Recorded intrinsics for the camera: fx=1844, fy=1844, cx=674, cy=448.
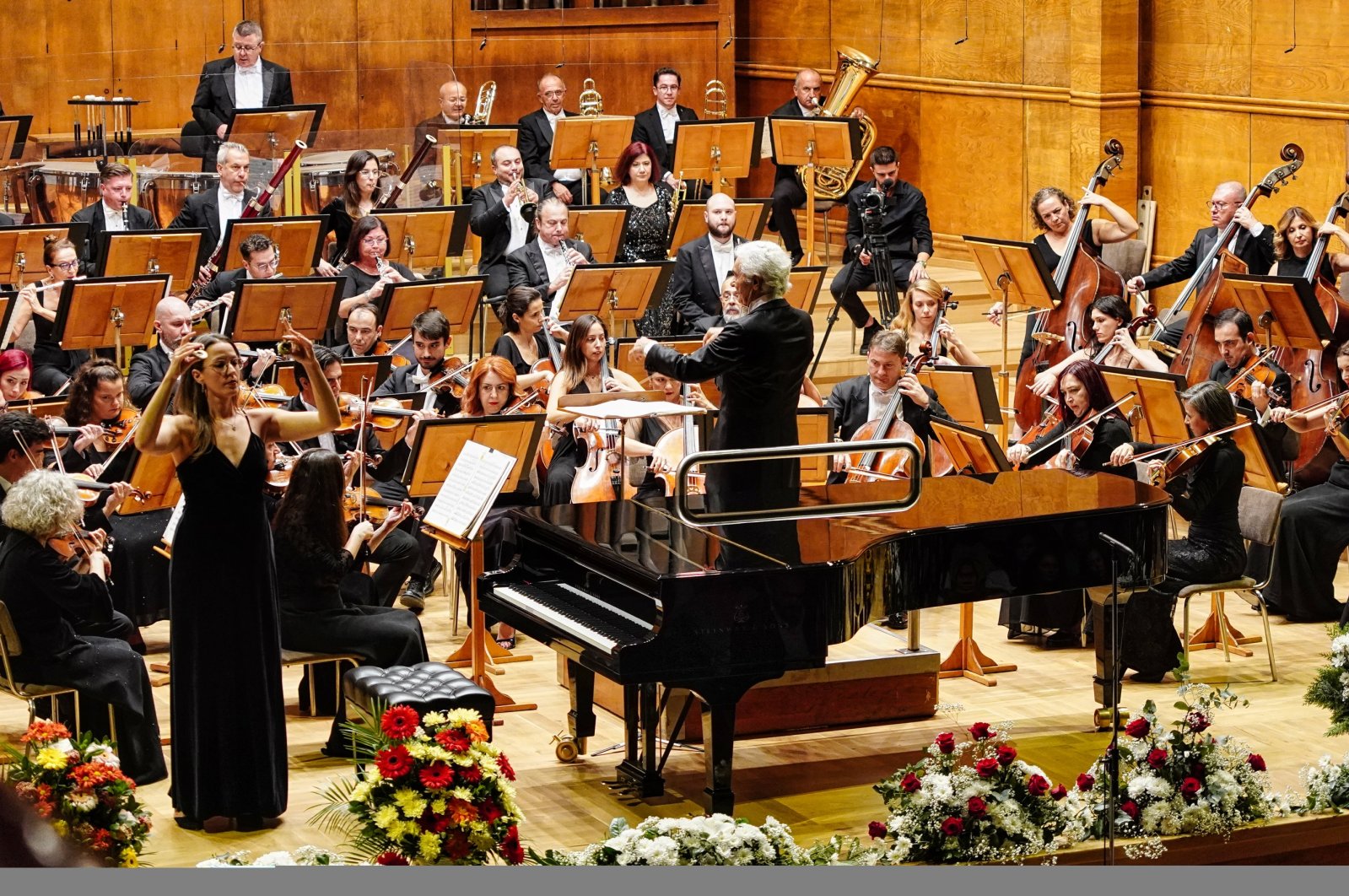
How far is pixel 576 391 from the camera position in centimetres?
602

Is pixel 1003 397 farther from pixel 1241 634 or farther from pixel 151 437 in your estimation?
pixel 151 437

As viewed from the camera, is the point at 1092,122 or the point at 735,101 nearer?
the point at 1092,122

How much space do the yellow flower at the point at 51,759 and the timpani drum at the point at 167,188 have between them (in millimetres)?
5065

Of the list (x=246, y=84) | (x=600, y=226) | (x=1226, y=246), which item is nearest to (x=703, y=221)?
(x=600, y=226)

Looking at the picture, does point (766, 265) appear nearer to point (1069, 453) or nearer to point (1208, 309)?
point (1069, 453)

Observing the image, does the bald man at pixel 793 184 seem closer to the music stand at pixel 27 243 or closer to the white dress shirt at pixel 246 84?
the white dress shirt at pixel 246 84

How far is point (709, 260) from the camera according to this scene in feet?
25.1

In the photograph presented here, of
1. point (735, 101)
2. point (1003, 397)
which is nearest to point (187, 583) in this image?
point (1003, 397)

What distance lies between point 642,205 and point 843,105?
1970 mm

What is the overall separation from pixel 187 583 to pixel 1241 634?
352cm

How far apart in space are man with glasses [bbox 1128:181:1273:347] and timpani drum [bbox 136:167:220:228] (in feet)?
13.7

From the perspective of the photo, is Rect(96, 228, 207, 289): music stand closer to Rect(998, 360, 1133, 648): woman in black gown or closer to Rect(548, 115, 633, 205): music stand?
Rect(548, 115, 633, 205): music stand

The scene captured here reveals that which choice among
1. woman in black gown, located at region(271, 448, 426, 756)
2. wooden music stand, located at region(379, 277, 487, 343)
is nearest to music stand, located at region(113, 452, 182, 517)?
woman in black gown, located at region(271, 448, 426, 756)

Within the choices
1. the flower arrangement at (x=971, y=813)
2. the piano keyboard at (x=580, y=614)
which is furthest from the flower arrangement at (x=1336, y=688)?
the piano keyboard at (x=580, y=614)
